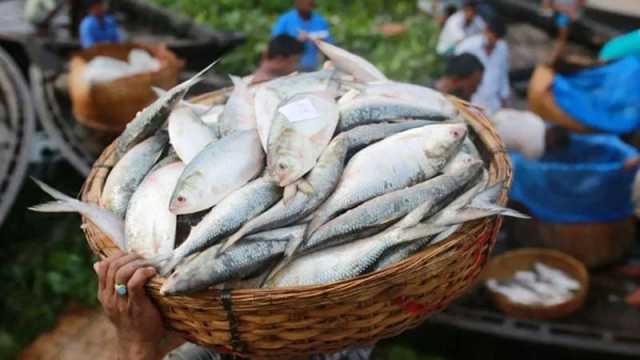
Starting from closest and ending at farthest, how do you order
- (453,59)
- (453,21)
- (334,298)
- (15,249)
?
1. (334,298)
2. (453,59)
3. (15,249)
4. (453,21)

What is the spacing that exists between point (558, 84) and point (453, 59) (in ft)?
4.90

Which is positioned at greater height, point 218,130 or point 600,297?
point 218,130

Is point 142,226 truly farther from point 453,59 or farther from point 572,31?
point 572,31

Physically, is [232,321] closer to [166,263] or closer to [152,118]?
[166,263]

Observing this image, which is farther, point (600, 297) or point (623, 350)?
point (600, 297)

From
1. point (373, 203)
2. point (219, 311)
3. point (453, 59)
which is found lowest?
point (453, 59)

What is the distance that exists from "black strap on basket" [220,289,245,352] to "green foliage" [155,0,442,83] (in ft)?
19.6

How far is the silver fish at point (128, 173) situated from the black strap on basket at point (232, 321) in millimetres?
551

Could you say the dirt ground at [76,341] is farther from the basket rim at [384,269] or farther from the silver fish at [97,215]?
the silver fish at [97,215]

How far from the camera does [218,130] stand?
2.52 m

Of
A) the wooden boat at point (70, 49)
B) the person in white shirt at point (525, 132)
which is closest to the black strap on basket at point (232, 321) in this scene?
the person in white shirt at point (525, 132)

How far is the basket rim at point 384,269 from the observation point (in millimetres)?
1851

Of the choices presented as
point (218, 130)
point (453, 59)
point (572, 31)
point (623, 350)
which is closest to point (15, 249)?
point (453, 59)

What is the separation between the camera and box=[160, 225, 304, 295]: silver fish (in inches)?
→ 73.2
